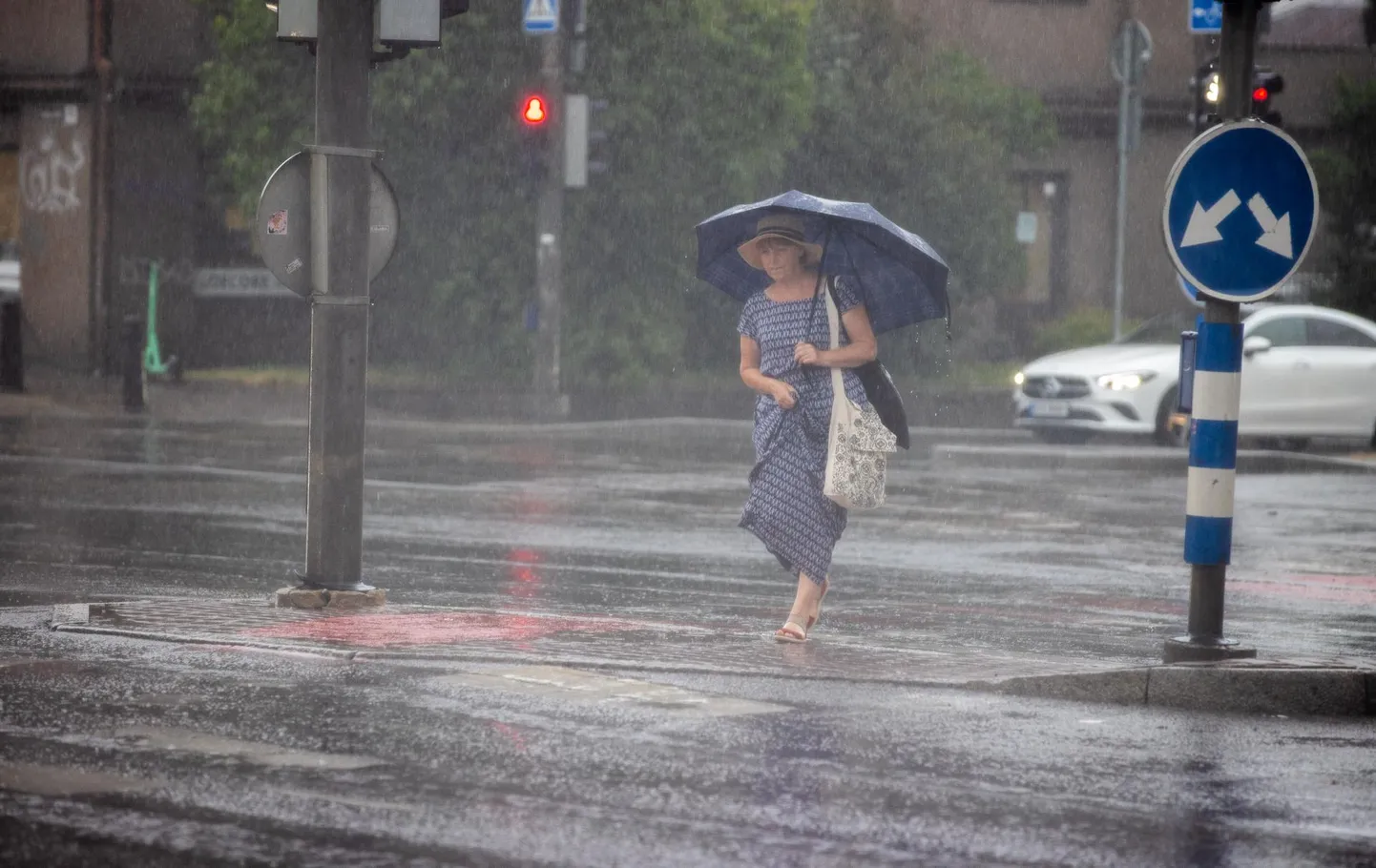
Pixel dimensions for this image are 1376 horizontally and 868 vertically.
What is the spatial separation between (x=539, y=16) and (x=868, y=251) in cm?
1602

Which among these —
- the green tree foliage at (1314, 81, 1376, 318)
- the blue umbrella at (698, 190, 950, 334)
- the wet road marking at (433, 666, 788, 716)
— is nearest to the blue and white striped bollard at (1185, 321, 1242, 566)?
the blue umbrella at (698, 190, 950, 334)

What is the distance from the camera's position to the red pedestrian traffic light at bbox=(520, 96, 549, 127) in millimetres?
24844

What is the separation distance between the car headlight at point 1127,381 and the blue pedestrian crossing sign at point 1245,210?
1399 centimetres

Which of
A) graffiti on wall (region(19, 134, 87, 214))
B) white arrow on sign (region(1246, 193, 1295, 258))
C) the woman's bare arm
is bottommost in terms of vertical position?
the woman's bare arm

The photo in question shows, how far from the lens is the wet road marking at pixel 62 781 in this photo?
5.91 m

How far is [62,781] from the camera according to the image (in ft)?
19.7

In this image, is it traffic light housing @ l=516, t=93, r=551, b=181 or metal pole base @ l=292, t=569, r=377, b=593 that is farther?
traffic light housing @ l=516, t=93, r=551, b=181

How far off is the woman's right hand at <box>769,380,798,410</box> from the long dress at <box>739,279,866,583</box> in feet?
0.27

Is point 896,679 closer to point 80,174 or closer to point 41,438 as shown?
point 41,438

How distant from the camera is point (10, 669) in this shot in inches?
319

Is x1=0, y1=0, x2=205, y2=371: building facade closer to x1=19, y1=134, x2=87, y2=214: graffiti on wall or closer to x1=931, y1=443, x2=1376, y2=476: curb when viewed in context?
x1=19, y1=134, x2=87, y2=214: graffiti on wall

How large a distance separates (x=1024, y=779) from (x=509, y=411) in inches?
760

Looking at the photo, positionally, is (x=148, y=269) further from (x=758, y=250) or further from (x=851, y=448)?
(x=851, y=448)

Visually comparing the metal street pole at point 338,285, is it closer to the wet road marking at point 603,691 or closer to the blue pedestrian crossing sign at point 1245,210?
the wet road marking at point 603,691
